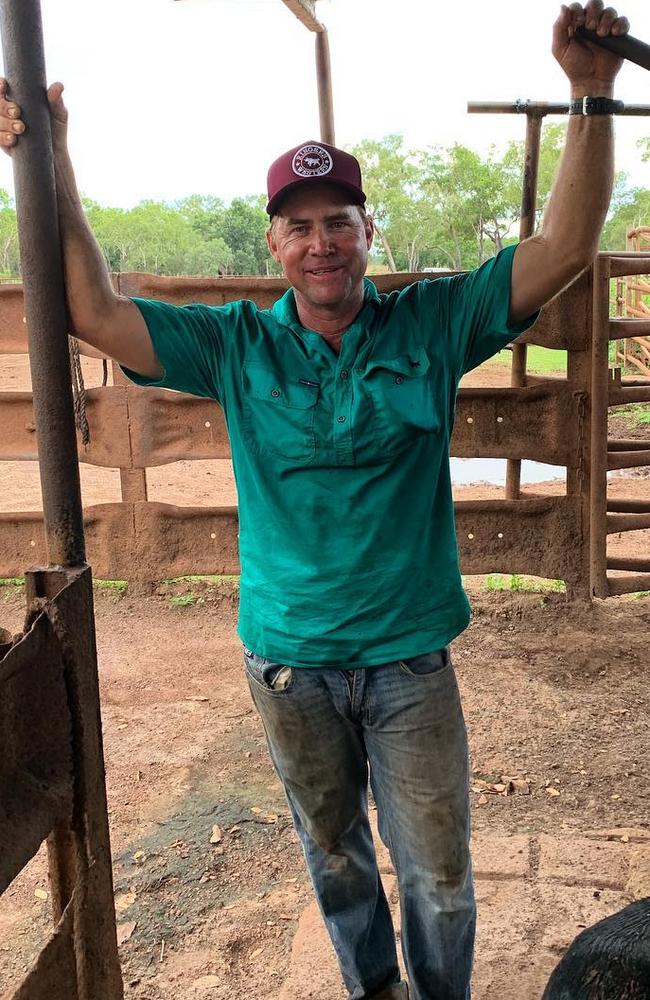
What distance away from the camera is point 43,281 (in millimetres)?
1674

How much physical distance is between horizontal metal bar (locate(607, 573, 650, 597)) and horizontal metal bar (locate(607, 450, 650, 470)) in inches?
25.9

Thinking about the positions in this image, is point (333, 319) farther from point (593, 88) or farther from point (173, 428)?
point (173, 428)

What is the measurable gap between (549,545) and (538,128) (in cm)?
234

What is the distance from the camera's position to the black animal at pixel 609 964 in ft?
5.12

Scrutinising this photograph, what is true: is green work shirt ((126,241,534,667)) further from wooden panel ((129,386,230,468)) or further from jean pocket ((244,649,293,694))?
wooden panel ((129,386,230,468))

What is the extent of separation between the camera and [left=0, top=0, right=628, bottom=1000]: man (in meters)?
2.08

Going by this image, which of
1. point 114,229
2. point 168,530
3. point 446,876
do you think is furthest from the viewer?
point 114,229

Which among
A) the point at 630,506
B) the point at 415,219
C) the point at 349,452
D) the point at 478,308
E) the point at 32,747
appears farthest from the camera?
the point at 415,219

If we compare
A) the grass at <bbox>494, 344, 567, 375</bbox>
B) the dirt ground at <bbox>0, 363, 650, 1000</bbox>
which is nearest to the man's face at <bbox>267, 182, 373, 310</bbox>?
the dirt ground at <bbox>0, 363, 650, 1000</bbox>

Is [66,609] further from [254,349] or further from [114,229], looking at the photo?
[114,229]

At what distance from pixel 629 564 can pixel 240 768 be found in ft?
8.98

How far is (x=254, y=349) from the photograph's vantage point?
2.18m

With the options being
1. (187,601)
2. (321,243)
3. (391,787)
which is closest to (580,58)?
(321,243)

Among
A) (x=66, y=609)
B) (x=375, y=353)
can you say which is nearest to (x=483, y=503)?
(x=375, y=353)
